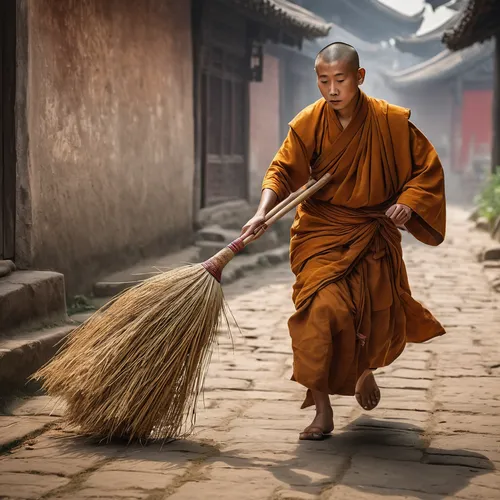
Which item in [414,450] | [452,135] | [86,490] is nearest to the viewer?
[86,490]

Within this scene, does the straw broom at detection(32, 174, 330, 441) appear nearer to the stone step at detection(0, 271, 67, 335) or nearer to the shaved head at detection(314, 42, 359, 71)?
the shaved head at detection(314, 42, 359, 71)

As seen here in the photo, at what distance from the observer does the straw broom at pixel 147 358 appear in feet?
13.3

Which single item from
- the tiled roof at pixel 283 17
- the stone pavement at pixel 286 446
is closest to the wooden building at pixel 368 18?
the tiled roof at pixel 283 17

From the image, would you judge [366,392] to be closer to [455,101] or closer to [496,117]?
[496,117]

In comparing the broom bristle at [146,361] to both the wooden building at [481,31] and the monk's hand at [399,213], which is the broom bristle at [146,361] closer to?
the monk's hand at [399,213]

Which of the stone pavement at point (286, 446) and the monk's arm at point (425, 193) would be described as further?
the monk's arm at point (425, 193)

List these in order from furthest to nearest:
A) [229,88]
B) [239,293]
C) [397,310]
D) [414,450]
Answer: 1. [229,88]
2. [239,293]
3. [397,310]
4. [414,450]

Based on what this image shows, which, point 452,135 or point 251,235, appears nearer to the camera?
point 251,235

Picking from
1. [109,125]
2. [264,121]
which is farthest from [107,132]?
[264,121]

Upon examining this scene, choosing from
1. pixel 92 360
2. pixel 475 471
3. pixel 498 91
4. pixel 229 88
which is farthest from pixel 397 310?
pixel 498 91

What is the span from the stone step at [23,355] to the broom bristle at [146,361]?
73 cm

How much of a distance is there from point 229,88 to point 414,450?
10703 millimetres

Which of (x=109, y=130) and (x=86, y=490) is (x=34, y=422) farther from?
(x=109, y=130)

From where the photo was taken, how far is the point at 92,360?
412cm
